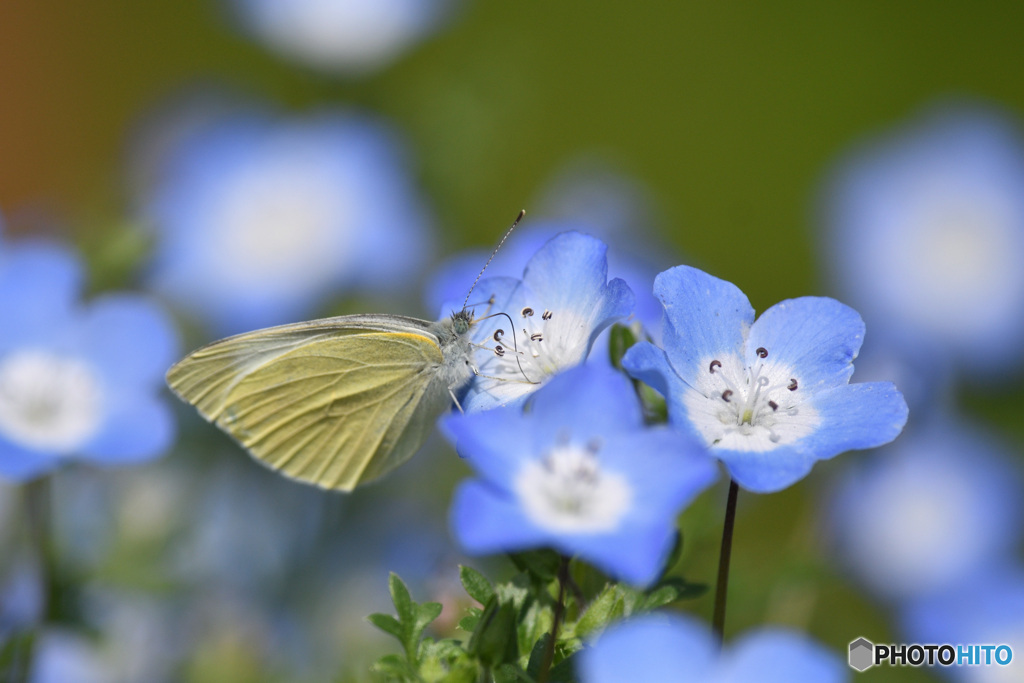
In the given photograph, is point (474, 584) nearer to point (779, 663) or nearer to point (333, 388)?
point (779, 663)

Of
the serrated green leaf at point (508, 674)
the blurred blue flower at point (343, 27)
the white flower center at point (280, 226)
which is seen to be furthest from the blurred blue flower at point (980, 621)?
the blurred blue flower at point (343, 27)

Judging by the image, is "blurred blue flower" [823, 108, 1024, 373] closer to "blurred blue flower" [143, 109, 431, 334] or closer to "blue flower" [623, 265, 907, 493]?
"blurred blue flower" [143, 109, 431, 334]

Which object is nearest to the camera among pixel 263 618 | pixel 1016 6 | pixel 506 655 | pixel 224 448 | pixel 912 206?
pixel 506 655

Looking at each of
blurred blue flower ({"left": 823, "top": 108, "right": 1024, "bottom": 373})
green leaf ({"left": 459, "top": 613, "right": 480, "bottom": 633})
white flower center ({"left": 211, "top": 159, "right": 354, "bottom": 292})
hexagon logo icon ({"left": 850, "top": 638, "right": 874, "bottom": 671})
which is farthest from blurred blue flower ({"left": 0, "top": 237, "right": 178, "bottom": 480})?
blurred blue flower ({"left": 823, "top": 108, "right": 1024, "bottom": 373})

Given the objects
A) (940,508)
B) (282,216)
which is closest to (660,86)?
(282,216)

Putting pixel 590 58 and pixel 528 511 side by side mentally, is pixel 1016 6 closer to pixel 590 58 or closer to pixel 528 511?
pixel 590 58

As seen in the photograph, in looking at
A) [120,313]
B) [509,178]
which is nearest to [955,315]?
[509,178]
